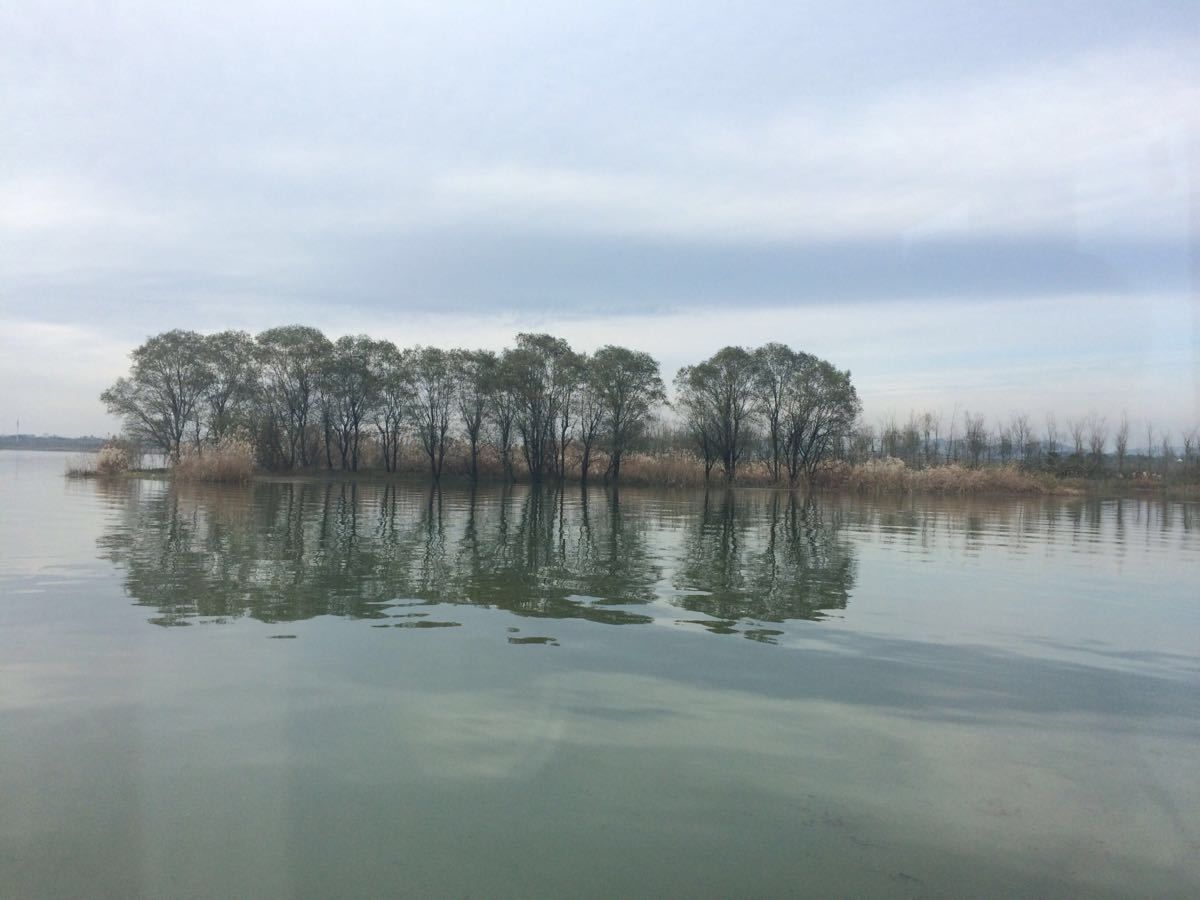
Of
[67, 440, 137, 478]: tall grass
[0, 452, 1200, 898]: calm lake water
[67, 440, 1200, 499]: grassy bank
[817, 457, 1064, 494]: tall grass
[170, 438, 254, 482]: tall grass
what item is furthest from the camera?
[817, 457, 1064, 494]: tall grass

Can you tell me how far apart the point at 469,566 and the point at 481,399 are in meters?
39.8

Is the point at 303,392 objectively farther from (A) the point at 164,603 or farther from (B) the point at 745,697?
(B) the point at 745,697

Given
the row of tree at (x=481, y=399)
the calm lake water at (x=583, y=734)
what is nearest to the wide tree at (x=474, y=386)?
the row of tree at (x=481, y=399)

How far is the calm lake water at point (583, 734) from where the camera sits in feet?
9.76

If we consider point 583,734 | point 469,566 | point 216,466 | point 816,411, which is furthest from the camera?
point 816,411

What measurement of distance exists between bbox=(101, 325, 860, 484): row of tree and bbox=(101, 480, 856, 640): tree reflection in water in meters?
30.1

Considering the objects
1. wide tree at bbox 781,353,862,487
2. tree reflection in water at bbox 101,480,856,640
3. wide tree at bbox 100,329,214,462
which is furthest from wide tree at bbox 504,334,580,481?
tree reflection in water at bbox 101,480,856,640

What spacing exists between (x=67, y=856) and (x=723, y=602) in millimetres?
5881

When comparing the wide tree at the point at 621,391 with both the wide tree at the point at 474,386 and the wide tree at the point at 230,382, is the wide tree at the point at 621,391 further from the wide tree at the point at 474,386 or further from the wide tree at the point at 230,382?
the wide tree at the point at 230,382

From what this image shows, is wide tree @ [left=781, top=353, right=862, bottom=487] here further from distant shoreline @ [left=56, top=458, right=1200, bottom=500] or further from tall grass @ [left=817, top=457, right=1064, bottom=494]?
tall grass @ [left=817, top=457, right=1064, bottom=494]

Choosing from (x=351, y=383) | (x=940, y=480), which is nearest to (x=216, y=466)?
(x=351, y=383)

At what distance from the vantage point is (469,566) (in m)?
9.88

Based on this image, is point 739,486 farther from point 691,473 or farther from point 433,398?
point 433,398

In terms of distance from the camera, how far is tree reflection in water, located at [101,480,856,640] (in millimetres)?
7367
